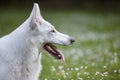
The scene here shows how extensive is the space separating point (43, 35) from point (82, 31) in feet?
47.6

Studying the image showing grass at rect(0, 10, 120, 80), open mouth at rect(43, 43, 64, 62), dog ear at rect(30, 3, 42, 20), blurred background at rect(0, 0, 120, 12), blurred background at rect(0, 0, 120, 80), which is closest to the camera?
dog ear at rect(30, 3, 42, 20)

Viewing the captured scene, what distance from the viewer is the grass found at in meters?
9.53

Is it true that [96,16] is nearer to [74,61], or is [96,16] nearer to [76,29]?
[76,29]

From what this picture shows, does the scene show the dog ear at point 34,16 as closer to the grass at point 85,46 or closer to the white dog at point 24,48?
the white dog at point 24,48

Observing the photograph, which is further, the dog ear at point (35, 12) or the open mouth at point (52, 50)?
the open mouth at point (52, 50)

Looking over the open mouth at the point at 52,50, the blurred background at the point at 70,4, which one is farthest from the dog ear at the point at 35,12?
the blurred background at the point at 70,4

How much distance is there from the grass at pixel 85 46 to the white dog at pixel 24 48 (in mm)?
2157

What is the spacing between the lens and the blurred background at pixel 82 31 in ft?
32.3

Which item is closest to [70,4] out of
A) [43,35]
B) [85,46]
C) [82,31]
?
[82,31]

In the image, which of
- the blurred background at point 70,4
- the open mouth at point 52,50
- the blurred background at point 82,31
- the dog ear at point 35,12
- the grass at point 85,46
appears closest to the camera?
the dog ear at point 35,12

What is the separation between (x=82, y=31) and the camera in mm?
20922

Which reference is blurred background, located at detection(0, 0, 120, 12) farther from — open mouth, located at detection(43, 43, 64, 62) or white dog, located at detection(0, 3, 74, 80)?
white dog, located at detection(0, 3, 74, 80)

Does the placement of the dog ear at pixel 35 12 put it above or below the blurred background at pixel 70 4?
above

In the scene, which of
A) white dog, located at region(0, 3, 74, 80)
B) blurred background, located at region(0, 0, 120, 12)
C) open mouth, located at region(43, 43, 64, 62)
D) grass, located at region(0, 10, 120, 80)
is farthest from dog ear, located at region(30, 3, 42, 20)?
blurred background, located at region(0, 0, 120, 12)
